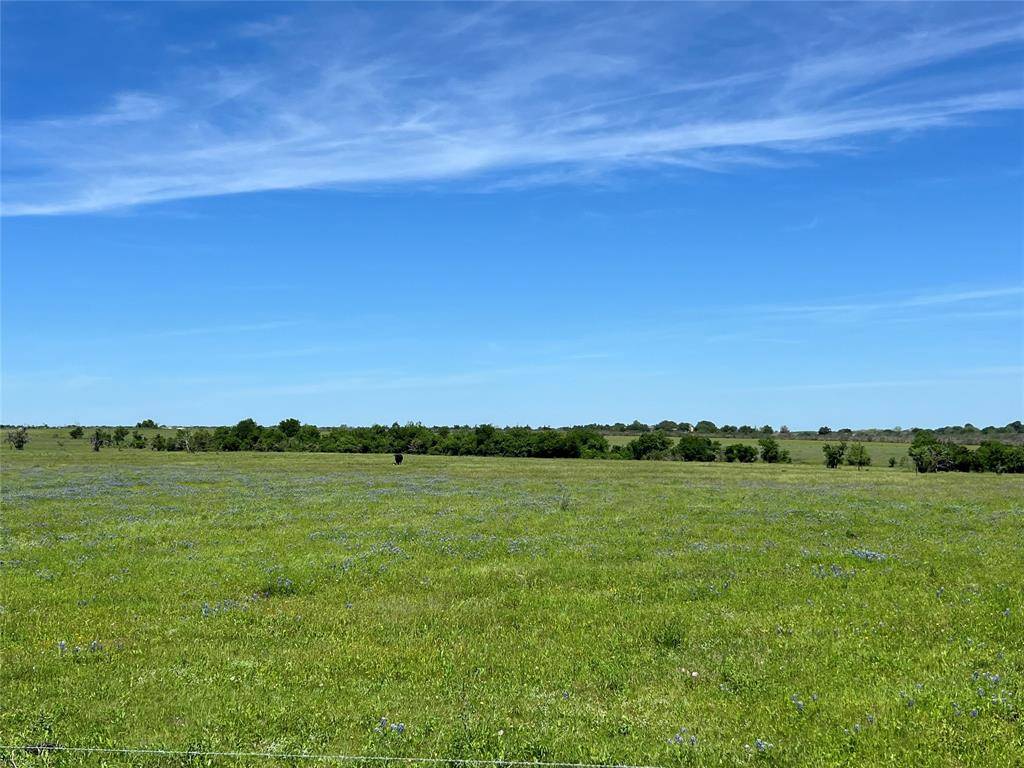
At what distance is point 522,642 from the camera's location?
13.4 metres

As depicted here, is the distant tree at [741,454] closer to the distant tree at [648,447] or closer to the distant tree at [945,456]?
the distant tree at [648,447]

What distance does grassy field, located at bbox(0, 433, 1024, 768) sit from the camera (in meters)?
9.39

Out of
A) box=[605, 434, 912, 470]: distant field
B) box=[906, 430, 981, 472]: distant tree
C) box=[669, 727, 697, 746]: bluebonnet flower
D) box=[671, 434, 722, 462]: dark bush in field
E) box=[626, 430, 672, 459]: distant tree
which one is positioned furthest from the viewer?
box=[626, 430, 672, 459]: distant tree

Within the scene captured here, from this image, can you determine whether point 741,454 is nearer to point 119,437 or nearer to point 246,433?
point 246,433

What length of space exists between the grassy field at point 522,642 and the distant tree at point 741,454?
116246 millimetres

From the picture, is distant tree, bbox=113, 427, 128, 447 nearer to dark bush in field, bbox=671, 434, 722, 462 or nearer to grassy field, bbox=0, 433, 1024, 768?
dark bush in field, bbox=671, 434, 722, 462

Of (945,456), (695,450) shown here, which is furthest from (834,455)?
(695,450)

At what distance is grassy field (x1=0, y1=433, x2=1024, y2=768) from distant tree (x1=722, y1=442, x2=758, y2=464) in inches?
4577

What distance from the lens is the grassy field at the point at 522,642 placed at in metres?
9.39

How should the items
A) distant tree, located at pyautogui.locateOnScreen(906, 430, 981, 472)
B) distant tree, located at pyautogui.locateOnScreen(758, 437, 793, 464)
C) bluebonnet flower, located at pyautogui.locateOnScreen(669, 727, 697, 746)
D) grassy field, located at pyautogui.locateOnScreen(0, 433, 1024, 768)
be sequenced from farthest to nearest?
distant tree, located at pyautogui.locateOnScreen(758, 437, 793, 464) → distant tree, located at pyautogui.locateOnScreen(906, 430, 981, 472) → grassy field, located at pyautogui.locateOnScreen(0, 433, 1024, 768) → bluebonnet flower, located at pyautogui.locateOnScreen(669, 727, 697, 746)

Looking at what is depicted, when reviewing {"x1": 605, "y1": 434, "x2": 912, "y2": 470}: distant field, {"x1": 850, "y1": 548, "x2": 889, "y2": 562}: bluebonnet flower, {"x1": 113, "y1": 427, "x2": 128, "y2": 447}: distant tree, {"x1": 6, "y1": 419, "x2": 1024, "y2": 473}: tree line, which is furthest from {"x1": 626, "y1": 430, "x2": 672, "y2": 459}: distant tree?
{"x1": 850, "y1": 548, "x2": 889, "y2": 562}: bluebonnet flower

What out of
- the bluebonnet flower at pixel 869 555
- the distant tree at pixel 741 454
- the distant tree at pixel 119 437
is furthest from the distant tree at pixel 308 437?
the bluebonnet flower at pixel 869 555

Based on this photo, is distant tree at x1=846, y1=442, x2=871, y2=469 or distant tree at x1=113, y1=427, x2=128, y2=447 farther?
distant tree at x1=113, y1=427, x2=128, y2=447

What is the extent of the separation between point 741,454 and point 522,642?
135 m
